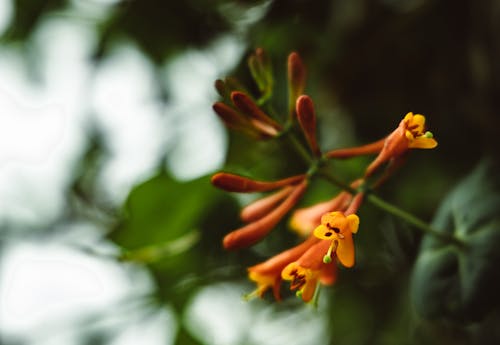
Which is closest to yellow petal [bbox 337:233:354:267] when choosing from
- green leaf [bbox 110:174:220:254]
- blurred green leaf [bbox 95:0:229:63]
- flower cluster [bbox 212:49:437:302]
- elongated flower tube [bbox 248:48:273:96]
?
flower cluster [bbox 212:49:437:302]

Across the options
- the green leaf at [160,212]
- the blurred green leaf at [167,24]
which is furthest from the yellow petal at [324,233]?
the blurred green leaf at [167,24]

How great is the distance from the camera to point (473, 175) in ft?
2.85

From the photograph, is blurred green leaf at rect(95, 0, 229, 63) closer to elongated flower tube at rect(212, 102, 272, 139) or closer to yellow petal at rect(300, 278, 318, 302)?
elongated flower tube at rect(212, 102, 272, 139)

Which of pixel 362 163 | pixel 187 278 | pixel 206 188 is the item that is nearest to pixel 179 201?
pixel 206 188

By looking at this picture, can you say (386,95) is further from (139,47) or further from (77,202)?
(77,202)

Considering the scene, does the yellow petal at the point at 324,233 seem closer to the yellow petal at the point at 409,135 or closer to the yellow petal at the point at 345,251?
the yellow petal at the point at 345,251

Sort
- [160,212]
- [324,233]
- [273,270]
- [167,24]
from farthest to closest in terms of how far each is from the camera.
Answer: [167,24] → [160,212] → [273,270] → [324,233]

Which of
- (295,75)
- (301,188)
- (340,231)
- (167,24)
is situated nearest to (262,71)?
(295,75)

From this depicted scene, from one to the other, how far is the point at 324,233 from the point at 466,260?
0.25 metres

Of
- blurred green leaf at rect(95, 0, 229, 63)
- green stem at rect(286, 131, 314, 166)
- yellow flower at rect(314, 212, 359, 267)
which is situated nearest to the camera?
yellow flower at rect(314, 212, 359, 267)

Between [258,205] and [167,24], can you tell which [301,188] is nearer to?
[258,205]

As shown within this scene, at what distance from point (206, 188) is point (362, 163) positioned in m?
0.30

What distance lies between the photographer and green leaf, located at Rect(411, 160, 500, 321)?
0.79m

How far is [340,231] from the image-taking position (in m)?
0.66
